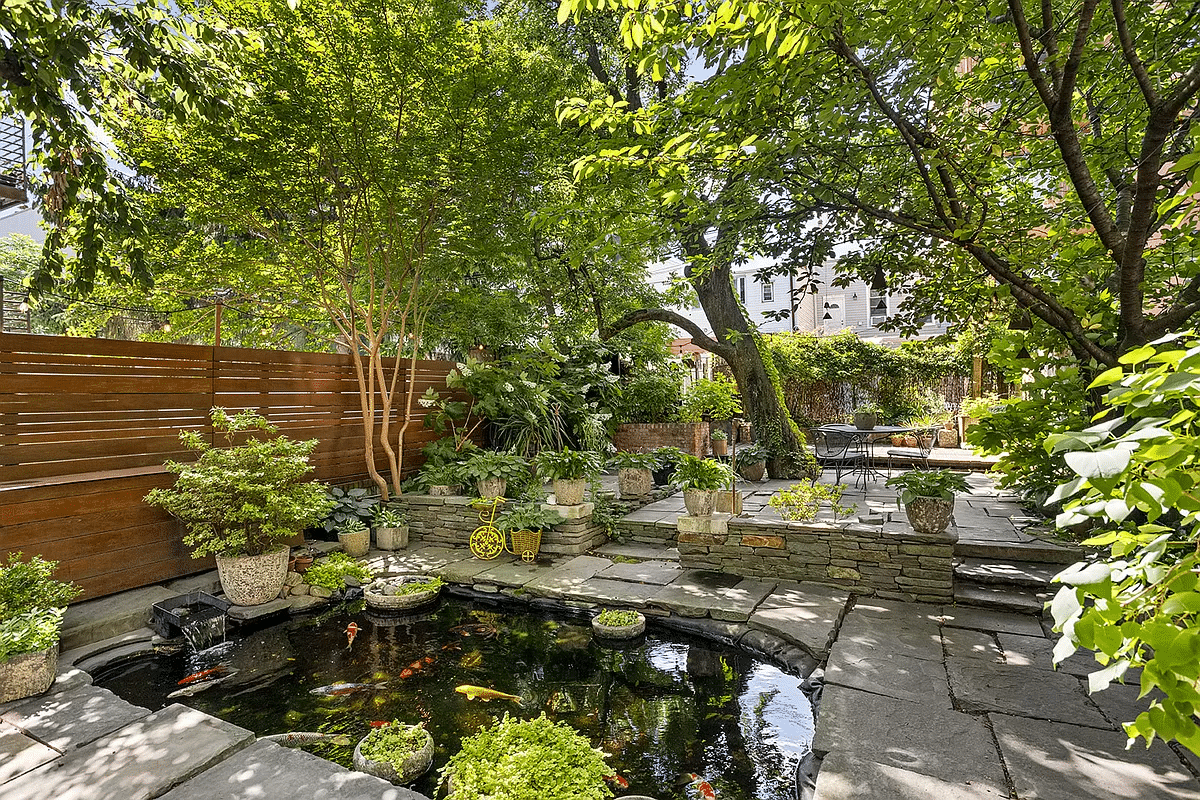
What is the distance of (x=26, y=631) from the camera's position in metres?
3.02

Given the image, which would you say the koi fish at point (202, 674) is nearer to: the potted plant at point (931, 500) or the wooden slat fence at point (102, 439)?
the wooden slat fence at point (102, 439)

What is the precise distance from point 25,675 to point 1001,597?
6.06 metres

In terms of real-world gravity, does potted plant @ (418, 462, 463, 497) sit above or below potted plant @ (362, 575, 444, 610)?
above

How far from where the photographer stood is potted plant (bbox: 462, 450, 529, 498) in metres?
6.36

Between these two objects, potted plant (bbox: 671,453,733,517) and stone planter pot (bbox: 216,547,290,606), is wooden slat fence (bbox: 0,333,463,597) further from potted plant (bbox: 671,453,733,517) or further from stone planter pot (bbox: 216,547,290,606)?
potted plant (bbox: 671,453,733,517)

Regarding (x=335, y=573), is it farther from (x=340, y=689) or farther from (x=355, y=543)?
(x=340, y=689)

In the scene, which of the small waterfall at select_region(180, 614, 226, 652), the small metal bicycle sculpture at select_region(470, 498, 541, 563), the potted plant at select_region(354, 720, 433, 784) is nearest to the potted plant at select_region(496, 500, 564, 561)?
the small metal bicycle sculpture at select_region(470, 498, 541, 563)

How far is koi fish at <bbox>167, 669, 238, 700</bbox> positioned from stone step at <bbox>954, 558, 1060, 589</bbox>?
5209mm

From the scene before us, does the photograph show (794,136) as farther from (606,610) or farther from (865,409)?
(865,409)

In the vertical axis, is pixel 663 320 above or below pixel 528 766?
above

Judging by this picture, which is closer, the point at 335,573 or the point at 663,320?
the point at 335,573

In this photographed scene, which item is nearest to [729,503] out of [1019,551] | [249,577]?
[1019,551]

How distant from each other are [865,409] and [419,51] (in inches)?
416

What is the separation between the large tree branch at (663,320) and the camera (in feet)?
29.5
